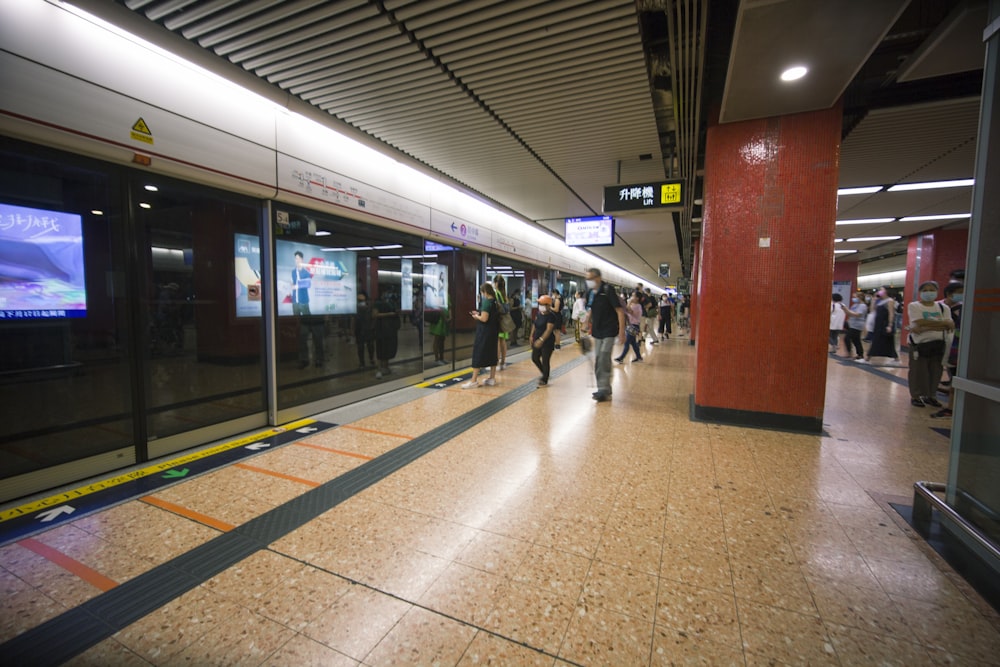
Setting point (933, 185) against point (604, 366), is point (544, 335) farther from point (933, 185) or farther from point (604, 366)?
point (933, 185)

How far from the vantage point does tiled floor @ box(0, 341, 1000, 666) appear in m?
1.48

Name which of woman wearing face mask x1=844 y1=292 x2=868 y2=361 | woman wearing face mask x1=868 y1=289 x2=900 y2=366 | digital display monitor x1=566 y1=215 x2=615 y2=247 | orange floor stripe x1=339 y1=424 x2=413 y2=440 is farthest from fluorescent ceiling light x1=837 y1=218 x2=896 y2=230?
orange floor stripe x1=339 y1=424 x2=413 y2=440

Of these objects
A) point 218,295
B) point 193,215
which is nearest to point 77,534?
point 193,215

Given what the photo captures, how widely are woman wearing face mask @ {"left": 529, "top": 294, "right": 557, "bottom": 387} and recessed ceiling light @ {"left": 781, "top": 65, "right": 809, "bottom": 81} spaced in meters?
3.38

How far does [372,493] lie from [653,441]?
243cm

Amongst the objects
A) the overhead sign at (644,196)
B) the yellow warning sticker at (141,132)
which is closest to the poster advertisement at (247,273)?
the yellow warning sticker at (141,132)

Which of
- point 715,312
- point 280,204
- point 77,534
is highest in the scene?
point 280,204

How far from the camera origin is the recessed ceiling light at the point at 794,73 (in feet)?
10.0

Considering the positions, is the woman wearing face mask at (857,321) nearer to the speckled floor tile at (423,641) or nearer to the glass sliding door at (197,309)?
the speckled floor tile at (423,641)

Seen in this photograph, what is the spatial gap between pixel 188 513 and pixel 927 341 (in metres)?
7.45

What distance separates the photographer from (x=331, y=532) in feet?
7.20

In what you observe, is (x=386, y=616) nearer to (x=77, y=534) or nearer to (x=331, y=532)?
(x=331, y=532)

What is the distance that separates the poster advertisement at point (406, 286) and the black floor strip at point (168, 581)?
3.90 meters


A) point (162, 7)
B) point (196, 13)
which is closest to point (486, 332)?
point (196, 13)
